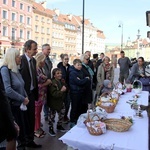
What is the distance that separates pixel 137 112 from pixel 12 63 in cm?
185

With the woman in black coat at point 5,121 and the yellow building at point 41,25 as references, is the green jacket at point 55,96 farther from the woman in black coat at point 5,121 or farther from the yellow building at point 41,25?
the yellow building at point 41,25

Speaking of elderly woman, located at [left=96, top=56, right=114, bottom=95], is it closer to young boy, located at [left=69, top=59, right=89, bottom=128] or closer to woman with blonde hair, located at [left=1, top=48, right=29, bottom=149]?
young boy, located at [left=69, top=59, right=89, bottom=128]

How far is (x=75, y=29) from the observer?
83.2m

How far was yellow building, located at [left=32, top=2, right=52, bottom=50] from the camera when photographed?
63.8 m

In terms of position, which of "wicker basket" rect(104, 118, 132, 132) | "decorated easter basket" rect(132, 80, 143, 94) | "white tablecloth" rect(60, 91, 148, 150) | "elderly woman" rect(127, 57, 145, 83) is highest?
"elderly woman" rect(127, 57, 145, 83)

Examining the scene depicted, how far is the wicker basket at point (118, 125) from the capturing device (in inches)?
109

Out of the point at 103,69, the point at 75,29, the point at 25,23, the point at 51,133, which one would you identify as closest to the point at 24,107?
the point at 51,133

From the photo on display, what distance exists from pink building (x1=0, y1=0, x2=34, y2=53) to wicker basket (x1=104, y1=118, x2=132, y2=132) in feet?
168

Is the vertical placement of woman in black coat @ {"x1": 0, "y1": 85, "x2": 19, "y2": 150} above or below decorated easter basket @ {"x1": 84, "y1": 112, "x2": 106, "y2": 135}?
above

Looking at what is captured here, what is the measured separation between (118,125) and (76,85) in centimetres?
252

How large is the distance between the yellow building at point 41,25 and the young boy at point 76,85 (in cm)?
5955

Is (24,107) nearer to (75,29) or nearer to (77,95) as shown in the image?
(77,95)

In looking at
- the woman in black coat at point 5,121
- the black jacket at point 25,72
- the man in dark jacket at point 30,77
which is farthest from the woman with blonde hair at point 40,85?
the woman in black coat at point 5,121

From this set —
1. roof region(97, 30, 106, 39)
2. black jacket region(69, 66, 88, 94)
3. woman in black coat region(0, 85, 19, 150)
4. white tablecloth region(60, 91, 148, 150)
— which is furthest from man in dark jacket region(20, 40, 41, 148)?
roof region(97, 30, 106, 39)
